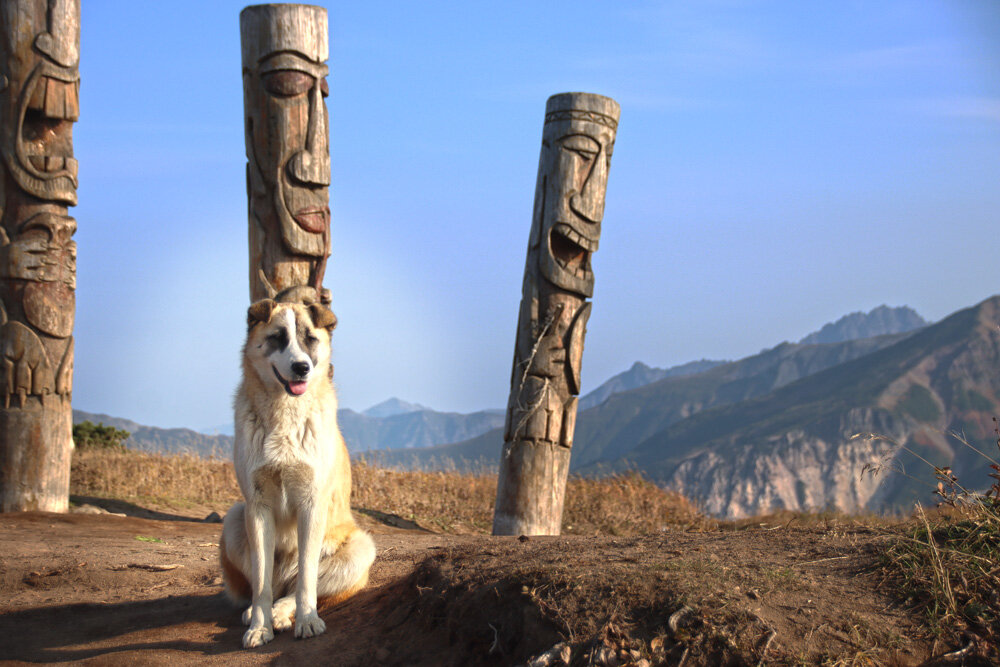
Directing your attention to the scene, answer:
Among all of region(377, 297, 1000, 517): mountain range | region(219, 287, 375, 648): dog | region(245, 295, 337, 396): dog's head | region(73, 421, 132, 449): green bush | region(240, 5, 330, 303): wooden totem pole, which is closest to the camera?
region(245, 295, 337, 396): dog's head

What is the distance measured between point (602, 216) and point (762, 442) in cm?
7984

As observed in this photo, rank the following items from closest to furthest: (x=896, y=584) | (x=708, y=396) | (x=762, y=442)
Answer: (x=896, y=584), (x=762, y=442), (x=708, y=396)

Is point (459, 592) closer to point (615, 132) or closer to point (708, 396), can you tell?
point (615, 132)

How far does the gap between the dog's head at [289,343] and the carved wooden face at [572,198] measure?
4.48 metres

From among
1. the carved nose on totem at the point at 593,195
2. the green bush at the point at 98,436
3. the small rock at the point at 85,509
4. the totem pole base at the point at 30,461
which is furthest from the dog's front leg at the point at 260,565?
the green bush at the point at 98,436

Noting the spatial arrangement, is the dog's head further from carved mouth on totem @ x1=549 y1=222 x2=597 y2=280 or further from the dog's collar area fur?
carved mouth on totem @ x1=549 y1=222 x2=597 y2=280

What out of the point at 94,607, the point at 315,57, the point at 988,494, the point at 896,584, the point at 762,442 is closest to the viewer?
the point at 896,584

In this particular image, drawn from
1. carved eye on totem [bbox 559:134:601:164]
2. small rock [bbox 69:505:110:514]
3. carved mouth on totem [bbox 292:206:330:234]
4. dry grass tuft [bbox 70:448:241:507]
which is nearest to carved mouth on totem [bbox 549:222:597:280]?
carved eye on totem [bbox 559:134:601:164]

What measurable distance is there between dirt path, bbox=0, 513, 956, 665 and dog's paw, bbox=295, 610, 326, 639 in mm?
72

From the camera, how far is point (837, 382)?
342 feet

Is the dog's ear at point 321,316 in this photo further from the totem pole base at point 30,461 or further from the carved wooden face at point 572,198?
the totem pole base at point 30,461

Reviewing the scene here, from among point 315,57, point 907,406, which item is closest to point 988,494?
point 315,57

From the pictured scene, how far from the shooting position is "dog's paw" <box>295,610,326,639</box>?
4750 mm

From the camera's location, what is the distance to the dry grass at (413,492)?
1183 centimetres
